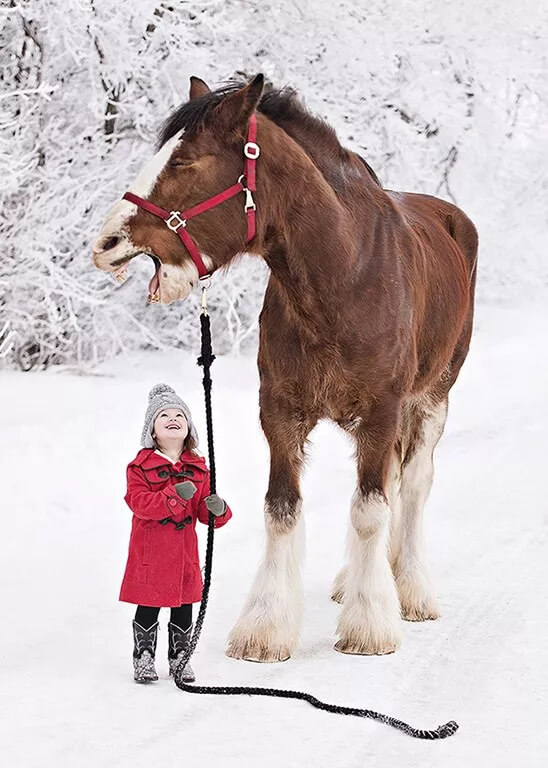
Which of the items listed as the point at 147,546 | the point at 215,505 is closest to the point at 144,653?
the point at 147,546

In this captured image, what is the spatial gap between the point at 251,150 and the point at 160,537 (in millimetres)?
1456

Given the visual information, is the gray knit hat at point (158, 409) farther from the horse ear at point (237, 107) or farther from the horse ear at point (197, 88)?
the horse ear at point (197, 88)

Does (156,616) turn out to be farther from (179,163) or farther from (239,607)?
(179,163)

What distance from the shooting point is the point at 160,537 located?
3.90 meters

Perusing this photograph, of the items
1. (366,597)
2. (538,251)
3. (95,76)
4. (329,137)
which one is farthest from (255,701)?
(538,251)

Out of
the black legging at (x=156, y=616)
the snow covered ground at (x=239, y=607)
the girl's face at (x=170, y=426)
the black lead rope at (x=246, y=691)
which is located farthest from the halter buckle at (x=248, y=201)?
the snow covered ground at (x=239, y=607)

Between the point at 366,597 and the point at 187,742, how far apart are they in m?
1.29

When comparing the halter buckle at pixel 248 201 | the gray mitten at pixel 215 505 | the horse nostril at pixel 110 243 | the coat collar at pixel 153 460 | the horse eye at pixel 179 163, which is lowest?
the gray mitten at pixel 215 505

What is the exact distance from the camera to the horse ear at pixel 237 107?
12.5 ft

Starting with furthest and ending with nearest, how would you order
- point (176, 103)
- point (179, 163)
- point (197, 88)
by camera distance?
point (176, 103) → point (197, 88) → point (179, 163)

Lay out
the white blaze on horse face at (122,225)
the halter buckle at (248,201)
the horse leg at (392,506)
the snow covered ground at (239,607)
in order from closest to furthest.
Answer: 1. the snow covered ground at (239,607)
2. the white blaze on horse face at (122,225)
3. the halter buckle at (248,201)
4. the horse leg at (392,506)

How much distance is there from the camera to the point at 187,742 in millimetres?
3318

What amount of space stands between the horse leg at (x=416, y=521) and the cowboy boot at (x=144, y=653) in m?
1.46

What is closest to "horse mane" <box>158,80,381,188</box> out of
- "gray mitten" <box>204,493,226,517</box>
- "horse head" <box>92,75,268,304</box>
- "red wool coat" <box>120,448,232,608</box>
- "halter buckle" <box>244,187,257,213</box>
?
"horse head" <box>92,75,268,304</box>
